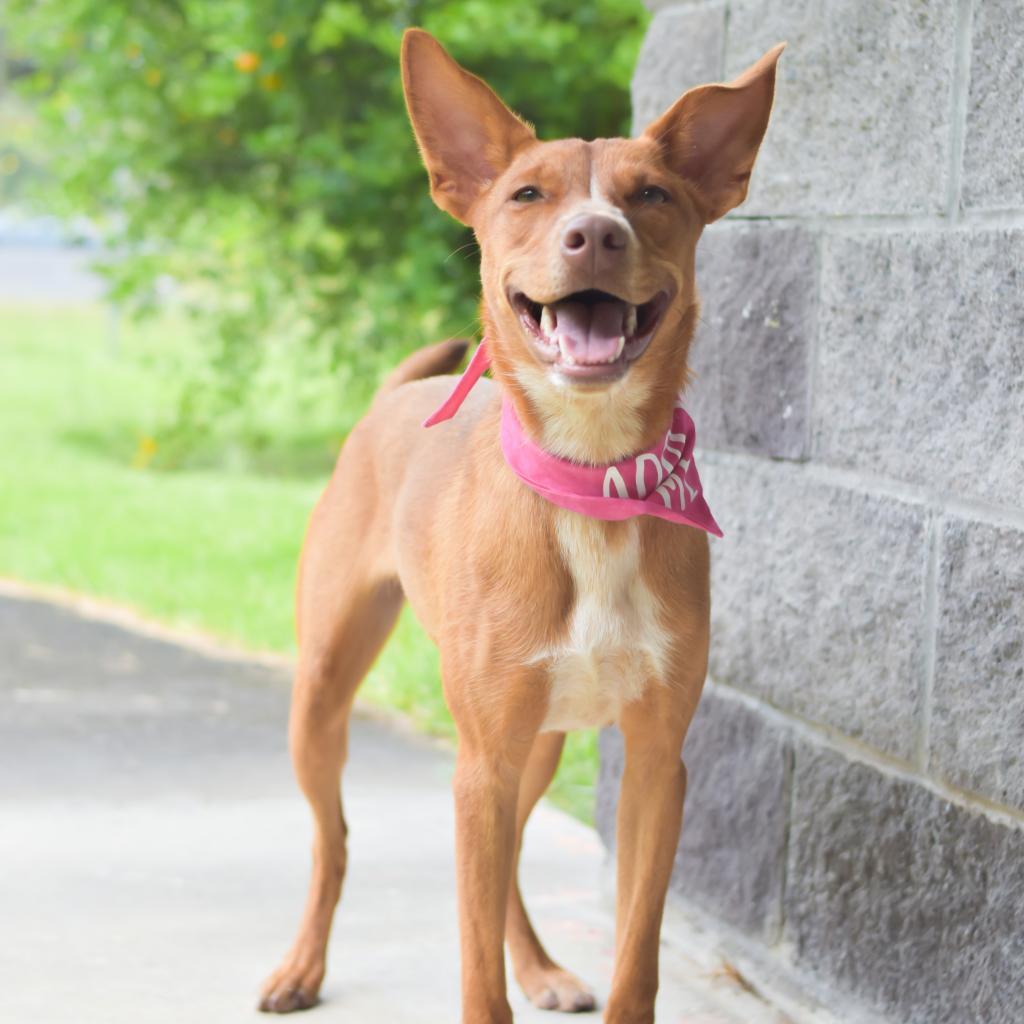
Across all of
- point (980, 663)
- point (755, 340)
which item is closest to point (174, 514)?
point (755, 340)

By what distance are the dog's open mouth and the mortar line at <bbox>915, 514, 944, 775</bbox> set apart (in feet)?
2.25

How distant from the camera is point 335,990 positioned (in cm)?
331

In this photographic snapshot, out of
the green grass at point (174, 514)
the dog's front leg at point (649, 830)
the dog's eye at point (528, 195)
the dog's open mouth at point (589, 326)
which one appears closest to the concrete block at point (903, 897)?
the dog's front leg at point (649, 830)

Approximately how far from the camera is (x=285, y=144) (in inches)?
277

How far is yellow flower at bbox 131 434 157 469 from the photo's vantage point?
931cm

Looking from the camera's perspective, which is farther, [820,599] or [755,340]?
[755,340]

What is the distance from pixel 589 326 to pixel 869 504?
0.78m

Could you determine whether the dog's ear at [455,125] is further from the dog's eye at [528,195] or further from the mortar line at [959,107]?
the mortar line at [959,107]

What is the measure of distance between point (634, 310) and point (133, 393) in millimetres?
11369

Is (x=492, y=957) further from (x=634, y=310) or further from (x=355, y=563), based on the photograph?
(x=634, y=310)

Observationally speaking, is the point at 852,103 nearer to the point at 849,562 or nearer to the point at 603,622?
the point at 849,562

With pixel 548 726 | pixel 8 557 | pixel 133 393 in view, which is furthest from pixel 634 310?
pixel 133 393

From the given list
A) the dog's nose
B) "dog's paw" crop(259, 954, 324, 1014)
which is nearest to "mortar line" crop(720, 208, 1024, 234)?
the dog's nose

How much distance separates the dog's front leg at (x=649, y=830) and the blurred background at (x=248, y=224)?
214 centimetres
